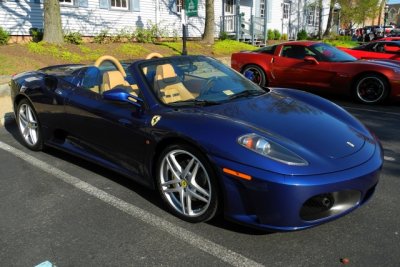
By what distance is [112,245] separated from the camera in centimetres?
283

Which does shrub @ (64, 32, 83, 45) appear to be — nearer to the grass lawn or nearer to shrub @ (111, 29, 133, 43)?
the grass lawn

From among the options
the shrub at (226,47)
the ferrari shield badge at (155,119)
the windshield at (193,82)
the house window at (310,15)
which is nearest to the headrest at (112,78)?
the windshield at (193,82)

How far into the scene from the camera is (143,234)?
2982mm

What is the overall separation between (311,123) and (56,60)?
9743 mm

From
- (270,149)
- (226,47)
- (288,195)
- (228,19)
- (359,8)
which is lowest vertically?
(288,195)

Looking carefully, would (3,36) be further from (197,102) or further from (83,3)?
(197,102)

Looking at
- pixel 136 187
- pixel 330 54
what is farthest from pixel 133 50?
pixel 136 187

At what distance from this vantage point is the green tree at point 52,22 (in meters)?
11.7

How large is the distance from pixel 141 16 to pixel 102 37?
303 cm

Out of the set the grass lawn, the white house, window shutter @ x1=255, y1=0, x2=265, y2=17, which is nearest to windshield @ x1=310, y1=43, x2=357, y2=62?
the grass lawn

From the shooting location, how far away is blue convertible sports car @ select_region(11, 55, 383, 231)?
259 cm

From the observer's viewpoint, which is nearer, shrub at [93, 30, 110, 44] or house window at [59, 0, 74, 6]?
house window at [59, 0, 74, 6]

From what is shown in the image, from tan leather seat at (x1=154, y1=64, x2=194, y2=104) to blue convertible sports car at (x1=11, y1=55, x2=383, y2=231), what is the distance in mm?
12

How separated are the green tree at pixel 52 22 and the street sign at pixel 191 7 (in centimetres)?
389
